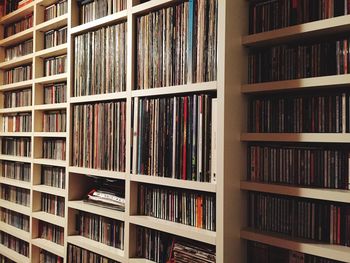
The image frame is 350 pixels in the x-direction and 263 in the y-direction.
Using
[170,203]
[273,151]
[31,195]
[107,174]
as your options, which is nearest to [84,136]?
[107,174]

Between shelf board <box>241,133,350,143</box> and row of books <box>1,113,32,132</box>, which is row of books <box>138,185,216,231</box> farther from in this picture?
row of books <box>1,113,32,132</box>

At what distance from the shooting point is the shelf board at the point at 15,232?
2.18 metres

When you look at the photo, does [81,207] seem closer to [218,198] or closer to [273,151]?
[218,198]

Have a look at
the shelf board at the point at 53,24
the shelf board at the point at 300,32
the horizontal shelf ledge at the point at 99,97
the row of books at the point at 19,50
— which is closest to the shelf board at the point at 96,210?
the horizontal shelf ledge at the point at 99,97

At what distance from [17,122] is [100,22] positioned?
46.5 inches

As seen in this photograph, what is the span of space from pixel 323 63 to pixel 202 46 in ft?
1.29

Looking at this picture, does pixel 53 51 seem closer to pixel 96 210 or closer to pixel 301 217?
pixel 96 210

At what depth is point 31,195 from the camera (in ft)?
7.06

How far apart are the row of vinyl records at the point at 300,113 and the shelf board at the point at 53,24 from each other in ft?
4.06

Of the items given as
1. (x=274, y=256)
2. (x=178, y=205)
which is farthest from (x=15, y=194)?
(x=274, y=256)

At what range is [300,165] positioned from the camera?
3.64ft

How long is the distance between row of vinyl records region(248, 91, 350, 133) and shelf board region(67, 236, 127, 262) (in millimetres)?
779

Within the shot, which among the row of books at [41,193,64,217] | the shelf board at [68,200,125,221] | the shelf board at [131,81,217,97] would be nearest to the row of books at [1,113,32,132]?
the row of books at [41,193,64,217]

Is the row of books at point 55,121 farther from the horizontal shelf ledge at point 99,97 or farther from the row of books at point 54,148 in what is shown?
the horizontal shelf ledge at point 99,97
